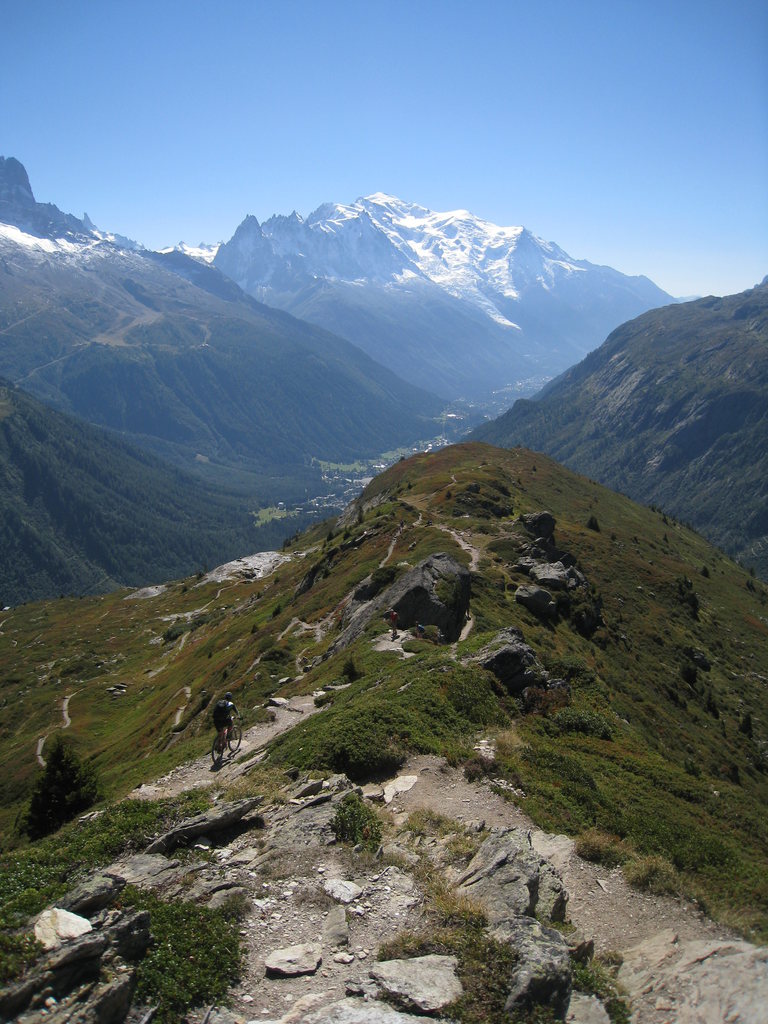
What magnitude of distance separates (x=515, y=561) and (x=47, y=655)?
410 ft

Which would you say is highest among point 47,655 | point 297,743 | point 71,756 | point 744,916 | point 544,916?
point 744,916

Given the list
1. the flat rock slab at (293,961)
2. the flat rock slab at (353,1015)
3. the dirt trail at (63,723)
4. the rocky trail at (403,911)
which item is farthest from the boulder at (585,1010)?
the dirt trail at (63,723)

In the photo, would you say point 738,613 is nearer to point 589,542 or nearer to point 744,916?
point 589,542

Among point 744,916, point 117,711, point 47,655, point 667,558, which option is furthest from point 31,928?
point 47,655

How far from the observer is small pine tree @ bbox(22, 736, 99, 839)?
2891 cm

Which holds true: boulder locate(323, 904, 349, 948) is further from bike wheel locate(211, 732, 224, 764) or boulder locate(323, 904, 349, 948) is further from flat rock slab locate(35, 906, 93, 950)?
bike wheel locate(211, 732, 224, 764)

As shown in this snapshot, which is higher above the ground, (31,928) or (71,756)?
(31,928)

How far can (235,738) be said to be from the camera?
33594mm

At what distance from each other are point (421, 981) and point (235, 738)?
23.3 meters

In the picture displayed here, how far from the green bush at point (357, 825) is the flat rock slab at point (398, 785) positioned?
241cm

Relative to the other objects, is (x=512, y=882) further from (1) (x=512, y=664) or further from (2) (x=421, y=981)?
(1) (x=512, y=664)

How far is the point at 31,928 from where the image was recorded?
41.6 ft

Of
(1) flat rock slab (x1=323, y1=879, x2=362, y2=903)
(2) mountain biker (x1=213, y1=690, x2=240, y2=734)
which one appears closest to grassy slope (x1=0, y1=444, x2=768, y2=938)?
(2) mountain biker (x1=213, y1=690, x2=240, y2=734)

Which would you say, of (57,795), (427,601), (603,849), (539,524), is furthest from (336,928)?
(539,524)
